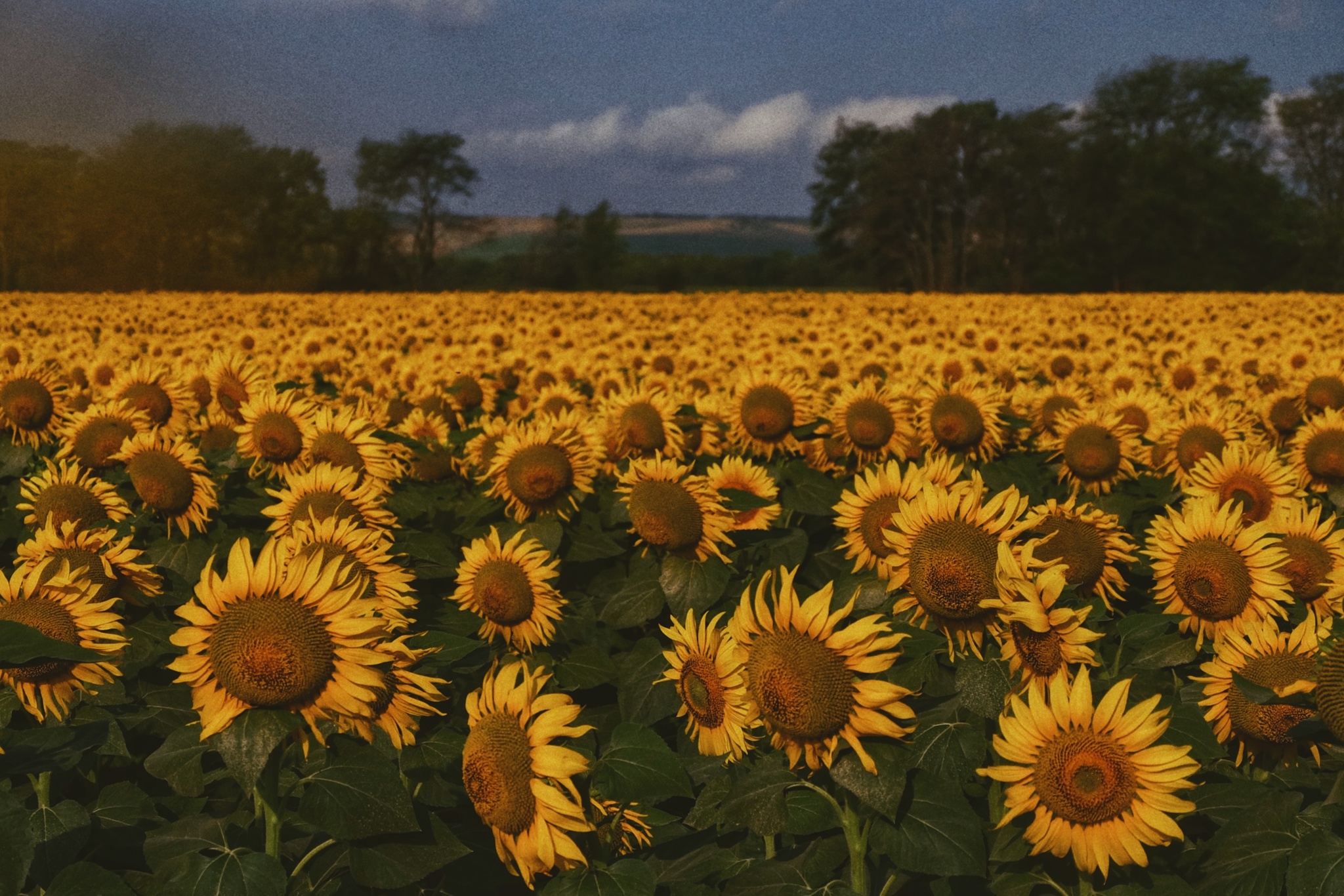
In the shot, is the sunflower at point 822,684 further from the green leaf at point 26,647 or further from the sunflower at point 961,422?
the sunflower at point 961,422

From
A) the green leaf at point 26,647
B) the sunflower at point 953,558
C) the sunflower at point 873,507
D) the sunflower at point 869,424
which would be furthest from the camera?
the sunflower at point 869,424

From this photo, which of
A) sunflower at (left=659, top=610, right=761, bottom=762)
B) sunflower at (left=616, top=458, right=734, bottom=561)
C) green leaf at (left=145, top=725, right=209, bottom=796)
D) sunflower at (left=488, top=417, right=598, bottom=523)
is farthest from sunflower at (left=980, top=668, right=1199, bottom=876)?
sunflower at (left=488, top=417, right=598, bottom=523)

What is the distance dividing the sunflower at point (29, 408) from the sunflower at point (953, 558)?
5.74 m

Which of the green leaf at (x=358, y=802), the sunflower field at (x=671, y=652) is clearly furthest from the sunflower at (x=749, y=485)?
the green leaf at (x=358, y=802)

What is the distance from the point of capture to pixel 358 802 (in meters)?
2.33

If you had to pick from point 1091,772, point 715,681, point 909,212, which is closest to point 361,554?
point 715,681

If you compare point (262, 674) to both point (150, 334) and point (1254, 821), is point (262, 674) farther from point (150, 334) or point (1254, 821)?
point (150, 334)

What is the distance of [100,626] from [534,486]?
245 cm

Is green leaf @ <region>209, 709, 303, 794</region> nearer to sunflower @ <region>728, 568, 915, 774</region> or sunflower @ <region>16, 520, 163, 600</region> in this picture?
sunflower @ <region>728, 568, 915, 774</region>

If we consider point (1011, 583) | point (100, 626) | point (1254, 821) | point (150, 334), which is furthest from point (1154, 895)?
point (150, 334)

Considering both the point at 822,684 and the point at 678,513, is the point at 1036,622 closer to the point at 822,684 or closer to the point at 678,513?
the point at 822,684

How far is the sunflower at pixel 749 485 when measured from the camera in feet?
15.5

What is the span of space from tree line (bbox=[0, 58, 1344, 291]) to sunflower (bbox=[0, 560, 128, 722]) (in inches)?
2227

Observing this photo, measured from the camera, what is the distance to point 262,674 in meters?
2.21
